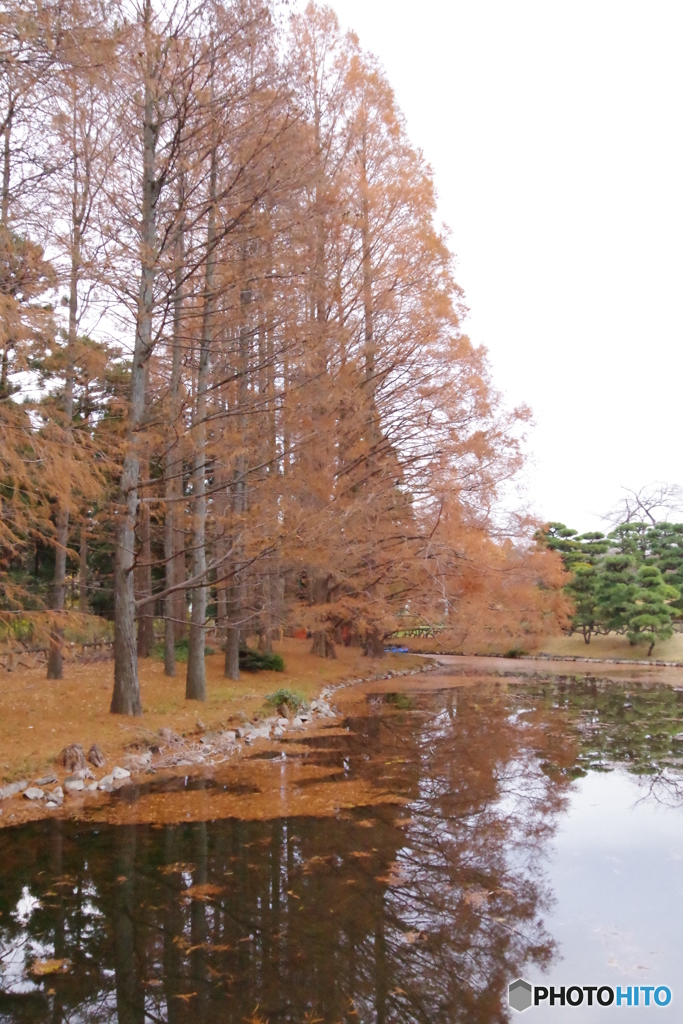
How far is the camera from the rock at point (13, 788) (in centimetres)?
674

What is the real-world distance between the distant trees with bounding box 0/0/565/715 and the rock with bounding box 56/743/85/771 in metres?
1.24

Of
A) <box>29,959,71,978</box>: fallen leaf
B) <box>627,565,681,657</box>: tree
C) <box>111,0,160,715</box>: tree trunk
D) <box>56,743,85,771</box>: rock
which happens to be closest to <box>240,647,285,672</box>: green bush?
<box>111,0,160,715</box>: tree trunk

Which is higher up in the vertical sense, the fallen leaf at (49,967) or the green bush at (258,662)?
the green bush at (258,662)

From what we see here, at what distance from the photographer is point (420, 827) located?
596cm

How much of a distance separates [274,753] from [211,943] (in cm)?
526

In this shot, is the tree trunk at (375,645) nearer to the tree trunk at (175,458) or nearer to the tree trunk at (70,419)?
the tree trunk at (175,458)

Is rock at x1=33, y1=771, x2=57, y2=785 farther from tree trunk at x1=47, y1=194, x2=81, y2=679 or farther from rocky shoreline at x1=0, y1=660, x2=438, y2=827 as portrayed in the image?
tree trunk at x1=47, y1=194, x2=81, y2=679

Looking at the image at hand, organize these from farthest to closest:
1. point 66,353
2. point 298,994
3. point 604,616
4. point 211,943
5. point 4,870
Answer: point 604,616 < point 66,353 < point 4,870 < point 211,943 < point 298,994

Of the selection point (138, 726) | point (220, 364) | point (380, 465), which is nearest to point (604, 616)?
point (380, 465)

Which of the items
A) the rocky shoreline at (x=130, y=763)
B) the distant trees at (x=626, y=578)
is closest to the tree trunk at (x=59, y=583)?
the rocky shoreline at (x=130, y=763)

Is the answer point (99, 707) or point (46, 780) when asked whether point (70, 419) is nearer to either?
point (99, 707)

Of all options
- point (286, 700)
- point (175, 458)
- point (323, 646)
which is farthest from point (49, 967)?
point (323, 646)

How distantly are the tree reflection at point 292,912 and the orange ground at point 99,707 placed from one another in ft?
5.87

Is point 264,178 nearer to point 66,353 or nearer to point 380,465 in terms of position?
point 66,353
